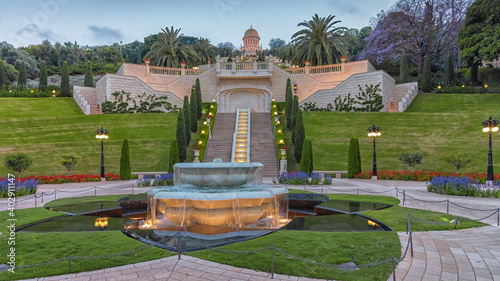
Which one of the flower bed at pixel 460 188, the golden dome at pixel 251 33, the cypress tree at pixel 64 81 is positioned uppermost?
the golden dome at pixel 251 33

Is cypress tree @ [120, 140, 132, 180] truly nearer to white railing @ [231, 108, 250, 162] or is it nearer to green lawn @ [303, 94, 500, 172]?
white railing @ [231, 108, 250, 162]

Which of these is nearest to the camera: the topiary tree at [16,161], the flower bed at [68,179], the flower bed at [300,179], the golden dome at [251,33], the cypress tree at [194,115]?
the flower bed at [300,179]

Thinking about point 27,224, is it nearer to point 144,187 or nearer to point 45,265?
point 45,265

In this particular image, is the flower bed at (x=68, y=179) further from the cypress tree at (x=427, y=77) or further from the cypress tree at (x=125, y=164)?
the cypress tree at (x=427, y=77)

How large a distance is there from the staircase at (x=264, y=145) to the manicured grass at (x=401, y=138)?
3.26 m

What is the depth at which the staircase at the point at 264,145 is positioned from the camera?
73.6 ft

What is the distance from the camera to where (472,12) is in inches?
1363

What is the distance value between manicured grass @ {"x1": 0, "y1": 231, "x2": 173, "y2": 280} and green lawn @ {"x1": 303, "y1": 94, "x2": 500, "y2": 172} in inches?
681

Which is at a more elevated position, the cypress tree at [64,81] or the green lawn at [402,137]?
the cypress tree at [64,81]

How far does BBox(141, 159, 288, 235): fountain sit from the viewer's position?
8203mm

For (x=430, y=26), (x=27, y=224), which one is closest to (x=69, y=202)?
(x=27, y=224)

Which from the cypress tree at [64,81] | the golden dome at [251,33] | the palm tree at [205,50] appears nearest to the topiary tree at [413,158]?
the cypress tree at [64,81]

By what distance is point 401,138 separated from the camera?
24.3 meters

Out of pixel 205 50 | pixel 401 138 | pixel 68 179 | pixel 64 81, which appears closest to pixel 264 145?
pixel 401 138
